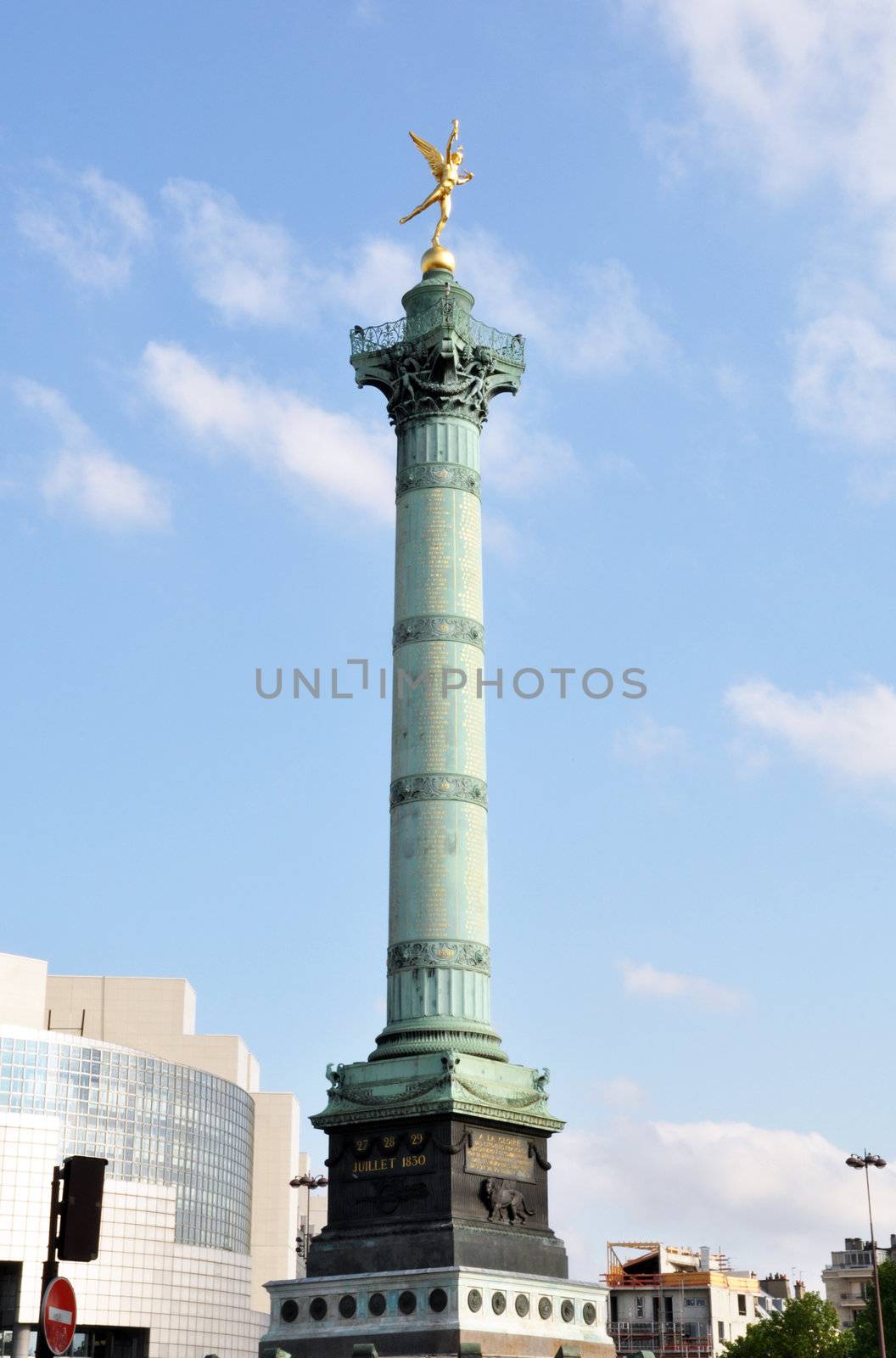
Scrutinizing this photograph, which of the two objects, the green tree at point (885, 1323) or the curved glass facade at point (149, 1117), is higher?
the curved glass facade at point (149, 1117)

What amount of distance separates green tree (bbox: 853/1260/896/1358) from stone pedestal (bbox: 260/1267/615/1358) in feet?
146

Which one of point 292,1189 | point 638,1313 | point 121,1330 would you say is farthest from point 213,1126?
point 292,1189

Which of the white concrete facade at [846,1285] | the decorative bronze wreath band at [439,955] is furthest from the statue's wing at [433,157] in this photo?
the white concrete facade at [846,1285]

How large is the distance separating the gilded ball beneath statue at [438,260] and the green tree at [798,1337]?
61593 mm

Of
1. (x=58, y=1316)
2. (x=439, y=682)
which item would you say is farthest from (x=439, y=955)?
(x=58, y=1316)

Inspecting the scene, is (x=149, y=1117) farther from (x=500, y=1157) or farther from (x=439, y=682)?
(x=500, y=1157)

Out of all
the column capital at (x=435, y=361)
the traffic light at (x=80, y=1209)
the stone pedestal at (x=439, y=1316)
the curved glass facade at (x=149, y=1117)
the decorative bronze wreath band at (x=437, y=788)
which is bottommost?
the traffic light at (x=80, y=1209)

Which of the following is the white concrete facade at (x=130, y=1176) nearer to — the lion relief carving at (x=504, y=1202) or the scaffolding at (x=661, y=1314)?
the scaffolding at (x=661, y=1314)

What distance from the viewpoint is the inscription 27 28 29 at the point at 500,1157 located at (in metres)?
46.1

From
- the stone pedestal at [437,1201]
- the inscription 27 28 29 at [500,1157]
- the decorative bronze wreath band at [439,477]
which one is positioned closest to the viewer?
the stone pedestal at [437,1201]

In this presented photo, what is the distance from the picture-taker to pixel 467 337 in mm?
56000

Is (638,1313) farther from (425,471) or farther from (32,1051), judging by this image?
(425,471)

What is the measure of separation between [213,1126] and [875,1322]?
63.2m

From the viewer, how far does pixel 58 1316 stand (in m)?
15.7
